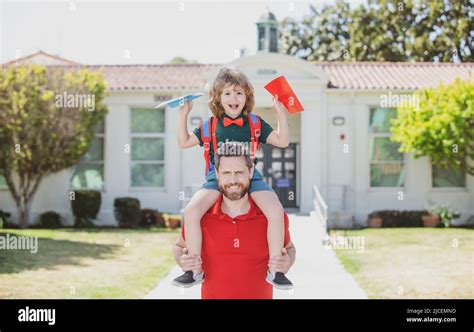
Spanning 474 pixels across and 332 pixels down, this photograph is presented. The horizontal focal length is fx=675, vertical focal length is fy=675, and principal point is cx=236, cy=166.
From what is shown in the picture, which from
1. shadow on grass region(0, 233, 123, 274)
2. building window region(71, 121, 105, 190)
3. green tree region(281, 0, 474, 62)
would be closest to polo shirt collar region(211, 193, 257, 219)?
shadow on grass region(0, 233, 123, 274)

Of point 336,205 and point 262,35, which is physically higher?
point 262,35

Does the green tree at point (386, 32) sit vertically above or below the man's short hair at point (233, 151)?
above

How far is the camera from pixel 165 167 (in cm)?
1706

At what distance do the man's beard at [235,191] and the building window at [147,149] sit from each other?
46.4 feet

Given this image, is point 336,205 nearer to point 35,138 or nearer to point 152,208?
point 152,208

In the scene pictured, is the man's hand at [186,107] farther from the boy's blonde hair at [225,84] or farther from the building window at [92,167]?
the building window at [92,167]

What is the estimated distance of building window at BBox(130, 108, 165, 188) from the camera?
56.2 ft

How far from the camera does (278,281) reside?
127 inches

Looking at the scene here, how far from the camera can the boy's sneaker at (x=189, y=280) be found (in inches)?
127

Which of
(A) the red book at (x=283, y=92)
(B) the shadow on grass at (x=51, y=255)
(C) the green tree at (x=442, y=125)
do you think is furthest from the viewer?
(C) the green tree at (x=442, y=125)

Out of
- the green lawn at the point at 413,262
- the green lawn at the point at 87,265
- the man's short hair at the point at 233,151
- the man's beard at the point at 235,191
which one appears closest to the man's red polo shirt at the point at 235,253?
the man's beard at the point at 235,191

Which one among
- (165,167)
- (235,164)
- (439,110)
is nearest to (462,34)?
(439,110)
